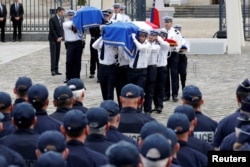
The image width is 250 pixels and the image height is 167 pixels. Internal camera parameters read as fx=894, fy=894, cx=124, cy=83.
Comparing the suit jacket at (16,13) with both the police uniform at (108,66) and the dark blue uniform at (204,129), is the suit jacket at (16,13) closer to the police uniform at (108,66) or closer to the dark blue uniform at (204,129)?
the police uniform at (108,66)

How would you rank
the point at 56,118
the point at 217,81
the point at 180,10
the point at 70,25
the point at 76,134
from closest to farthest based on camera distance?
the point at 76,134 → the point at 56,118 → the point at 70,25 → the point at 217,81 → the point at 180,10

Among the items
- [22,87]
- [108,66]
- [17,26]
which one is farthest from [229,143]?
[17,26]

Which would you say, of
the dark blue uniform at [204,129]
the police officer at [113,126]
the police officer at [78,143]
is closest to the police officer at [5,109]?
the police officer at [113,126]

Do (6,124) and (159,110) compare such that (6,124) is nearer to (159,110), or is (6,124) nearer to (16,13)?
(159,110)

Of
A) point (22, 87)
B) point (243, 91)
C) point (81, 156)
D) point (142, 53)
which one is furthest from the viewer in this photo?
point (142, 53)

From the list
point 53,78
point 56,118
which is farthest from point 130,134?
point 53,78

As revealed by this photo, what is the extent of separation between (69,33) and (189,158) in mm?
12799

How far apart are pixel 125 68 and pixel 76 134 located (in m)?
8.35

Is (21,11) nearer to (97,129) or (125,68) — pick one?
(125,68)

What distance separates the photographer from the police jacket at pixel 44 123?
33.3 ft

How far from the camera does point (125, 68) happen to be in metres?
16.8

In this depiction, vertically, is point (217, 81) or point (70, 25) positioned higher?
point (70, 25)

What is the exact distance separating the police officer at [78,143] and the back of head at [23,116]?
0.77 meters

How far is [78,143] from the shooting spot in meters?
8.46
